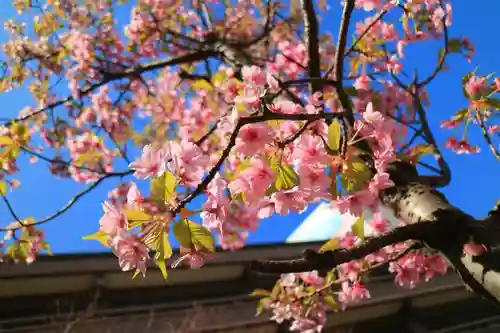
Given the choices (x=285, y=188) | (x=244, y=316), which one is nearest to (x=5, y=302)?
(x=244, y=316)

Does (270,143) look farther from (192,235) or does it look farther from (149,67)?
(149,67)

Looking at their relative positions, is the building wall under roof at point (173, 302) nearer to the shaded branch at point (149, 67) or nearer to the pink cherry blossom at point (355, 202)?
the shaded branch at point (149, 67)

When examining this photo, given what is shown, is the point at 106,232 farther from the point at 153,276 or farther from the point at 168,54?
the point at 153,276

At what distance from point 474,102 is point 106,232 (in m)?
1.92

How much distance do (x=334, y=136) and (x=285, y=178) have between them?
0.69ft

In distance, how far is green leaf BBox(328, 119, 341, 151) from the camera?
4.54ft

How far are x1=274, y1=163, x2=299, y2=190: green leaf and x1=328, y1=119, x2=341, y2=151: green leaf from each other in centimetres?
16

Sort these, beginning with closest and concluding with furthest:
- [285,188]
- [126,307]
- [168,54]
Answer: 1. [285,188]
2. [168,54]
3. [126,307]

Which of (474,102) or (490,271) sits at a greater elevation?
(474,102)

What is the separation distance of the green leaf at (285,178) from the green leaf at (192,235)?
0.29 m

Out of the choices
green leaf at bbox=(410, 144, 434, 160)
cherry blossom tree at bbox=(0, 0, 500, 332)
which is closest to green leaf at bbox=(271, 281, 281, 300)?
cherry blossom tree at bbox=(0, 0, 500, 332)

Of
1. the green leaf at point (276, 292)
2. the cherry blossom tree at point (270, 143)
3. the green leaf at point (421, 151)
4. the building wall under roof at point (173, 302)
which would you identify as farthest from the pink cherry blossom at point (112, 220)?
the building wall under roof at point (173, 302)

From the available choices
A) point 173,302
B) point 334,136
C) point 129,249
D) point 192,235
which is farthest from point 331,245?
point 173,302

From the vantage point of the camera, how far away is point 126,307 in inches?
267
